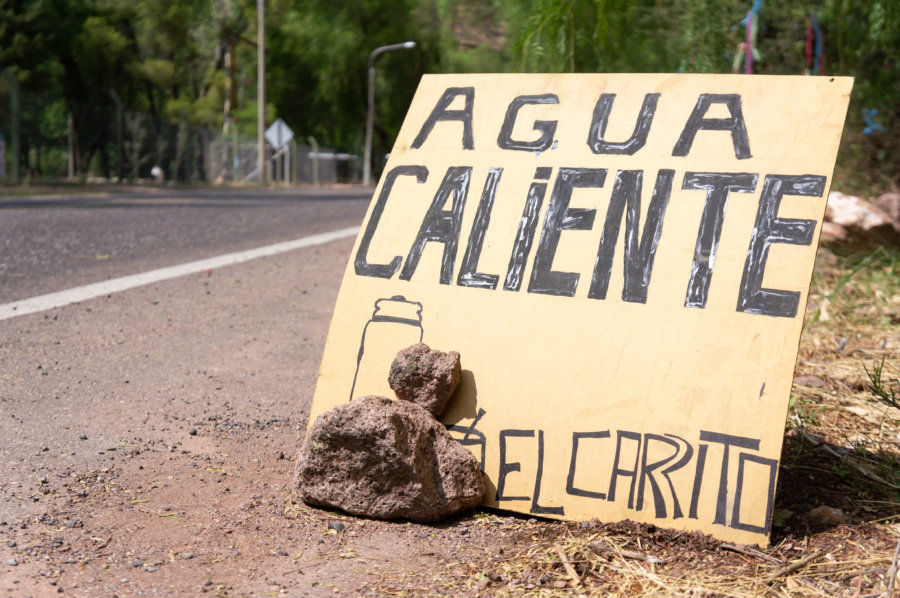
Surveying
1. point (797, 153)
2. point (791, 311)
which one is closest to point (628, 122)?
point (797, 153)

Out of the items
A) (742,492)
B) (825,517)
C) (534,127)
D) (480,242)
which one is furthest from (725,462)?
(534,127)

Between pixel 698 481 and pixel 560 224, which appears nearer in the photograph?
pixel 698 481

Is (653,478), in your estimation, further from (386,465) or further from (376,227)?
(376,227)

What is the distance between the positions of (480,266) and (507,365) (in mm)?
319

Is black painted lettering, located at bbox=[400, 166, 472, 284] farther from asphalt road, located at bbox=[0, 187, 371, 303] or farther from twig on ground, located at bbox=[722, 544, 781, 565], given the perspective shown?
asphalt road, located at bbox=[0, 187, 371, 303]

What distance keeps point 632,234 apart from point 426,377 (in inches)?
27.0

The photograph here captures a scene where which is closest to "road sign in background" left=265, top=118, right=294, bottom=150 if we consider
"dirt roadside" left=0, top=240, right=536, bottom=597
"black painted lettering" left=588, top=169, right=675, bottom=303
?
"dirt roadside" left=0, top=240, right=536, bottom=597

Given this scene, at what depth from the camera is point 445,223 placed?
2.55 meters

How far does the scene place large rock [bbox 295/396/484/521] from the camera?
209cm

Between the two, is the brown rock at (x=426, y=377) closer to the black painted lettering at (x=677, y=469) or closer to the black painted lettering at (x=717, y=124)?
the black painted lettering at (x=677, y=469)

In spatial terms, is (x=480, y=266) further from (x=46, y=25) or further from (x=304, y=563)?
(x=46, y=25)

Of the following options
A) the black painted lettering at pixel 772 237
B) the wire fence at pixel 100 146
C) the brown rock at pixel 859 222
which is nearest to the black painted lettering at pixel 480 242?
the black painted lettering at pixel 772 237

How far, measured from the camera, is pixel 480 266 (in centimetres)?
244

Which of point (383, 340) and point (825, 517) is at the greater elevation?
point (383, 340)
